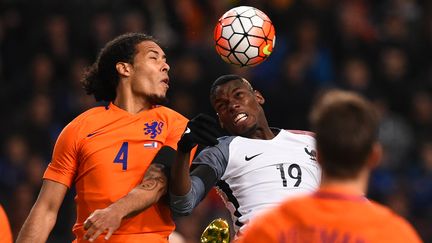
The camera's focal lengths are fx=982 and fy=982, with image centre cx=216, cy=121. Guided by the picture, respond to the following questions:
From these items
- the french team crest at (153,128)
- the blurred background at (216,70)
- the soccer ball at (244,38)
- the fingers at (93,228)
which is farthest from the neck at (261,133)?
the blurred background at (216,70)

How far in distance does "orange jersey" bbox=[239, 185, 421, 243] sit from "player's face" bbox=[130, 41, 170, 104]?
101 inches

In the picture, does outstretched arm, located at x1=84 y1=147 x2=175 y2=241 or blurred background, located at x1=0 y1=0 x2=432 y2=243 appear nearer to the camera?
outstretched arm, located at x1=84 y1=147 x2=175 y2=241

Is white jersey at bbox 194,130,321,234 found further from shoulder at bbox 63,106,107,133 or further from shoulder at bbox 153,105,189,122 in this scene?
shoulder at bbox 63,106,107,133

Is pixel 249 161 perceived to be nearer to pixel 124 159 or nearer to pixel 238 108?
pixel 238 108

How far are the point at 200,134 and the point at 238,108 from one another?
0.93 metres

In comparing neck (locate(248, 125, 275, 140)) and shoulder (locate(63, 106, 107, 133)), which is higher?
shoulder (locate(63, 106, 107, 133))

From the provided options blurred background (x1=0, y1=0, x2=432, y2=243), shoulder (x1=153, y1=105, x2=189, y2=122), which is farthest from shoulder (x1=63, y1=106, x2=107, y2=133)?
blurred background (x1=0, y1=0, x2=432, y2=243)

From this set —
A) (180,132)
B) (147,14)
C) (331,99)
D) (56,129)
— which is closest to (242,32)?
(180,132)

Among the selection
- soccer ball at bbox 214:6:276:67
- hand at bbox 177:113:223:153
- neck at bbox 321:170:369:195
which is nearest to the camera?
neck at bbox 321:170:369:195

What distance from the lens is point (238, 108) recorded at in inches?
244

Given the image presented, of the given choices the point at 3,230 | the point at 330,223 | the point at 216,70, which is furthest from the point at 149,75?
the point at 216,70

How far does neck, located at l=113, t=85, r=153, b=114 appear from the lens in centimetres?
598

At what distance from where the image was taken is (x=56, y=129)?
10.9 m

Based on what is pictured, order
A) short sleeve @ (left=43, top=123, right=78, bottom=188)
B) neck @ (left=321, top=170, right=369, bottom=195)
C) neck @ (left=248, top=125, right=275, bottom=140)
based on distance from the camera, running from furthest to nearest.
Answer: neck @ (left=248, top=125, right=275, bottom=140) → short sleeve @ (left=43, top=123, right=78, bottom=188) → neck @ (left=321, top=170, right=369, bottom=195)
